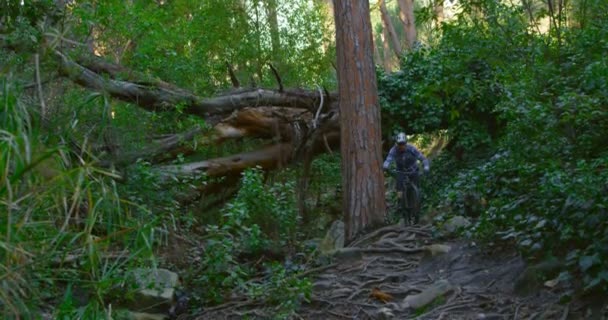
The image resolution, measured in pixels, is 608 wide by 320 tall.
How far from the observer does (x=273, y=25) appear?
18797 mm

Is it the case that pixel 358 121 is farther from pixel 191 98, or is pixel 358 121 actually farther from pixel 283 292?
pixel 283 292

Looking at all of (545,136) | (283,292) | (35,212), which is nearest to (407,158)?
(545,136)

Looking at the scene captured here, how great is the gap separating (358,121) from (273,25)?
5554 millimetres

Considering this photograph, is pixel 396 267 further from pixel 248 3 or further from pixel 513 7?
pixel 248 3

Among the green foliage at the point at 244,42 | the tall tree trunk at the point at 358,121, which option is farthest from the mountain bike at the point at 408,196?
the green foliage at the point at 244,42

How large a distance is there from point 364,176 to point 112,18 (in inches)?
193

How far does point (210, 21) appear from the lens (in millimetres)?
18469

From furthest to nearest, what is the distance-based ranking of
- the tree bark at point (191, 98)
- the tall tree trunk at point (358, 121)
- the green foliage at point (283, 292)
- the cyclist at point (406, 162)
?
the cyclist at point (406, 162), the tall tree trunk at point (358, 121), the tree bark at point (191, 98), the green foliage at point (283, 292)

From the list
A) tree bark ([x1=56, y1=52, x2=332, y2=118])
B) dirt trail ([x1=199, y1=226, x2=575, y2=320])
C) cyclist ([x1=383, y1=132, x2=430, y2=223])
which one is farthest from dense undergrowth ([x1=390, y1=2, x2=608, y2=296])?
tree bark ([x1=56, y1=52, x2=332, y2=118])

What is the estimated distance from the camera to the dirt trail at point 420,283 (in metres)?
8.50

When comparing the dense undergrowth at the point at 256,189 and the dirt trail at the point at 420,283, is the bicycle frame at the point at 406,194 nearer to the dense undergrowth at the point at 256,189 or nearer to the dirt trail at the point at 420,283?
the dense undergrowth at the point at 256,189

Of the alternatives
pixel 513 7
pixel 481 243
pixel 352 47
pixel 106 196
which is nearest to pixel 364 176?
pixel 352 47

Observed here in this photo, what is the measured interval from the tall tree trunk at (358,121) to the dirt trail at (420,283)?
128cm

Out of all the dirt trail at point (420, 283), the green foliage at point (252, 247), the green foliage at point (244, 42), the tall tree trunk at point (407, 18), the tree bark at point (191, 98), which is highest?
the tall tree trunk at point (407, 18)
